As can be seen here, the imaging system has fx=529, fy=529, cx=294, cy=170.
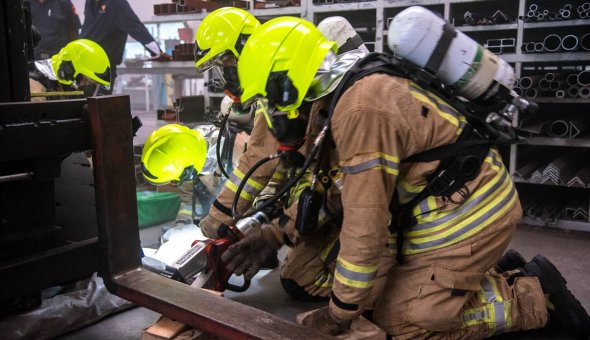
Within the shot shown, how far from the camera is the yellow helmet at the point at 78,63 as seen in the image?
5.06 meters

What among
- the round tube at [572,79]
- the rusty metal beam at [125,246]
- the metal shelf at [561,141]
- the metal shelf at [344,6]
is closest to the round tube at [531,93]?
the round tube at [572,79]

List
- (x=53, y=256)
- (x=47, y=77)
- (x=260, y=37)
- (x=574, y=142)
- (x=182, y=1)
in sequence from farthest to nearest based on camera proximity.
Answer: (x=182, y=1)
(x=47, y=77)
(x=574, y=142)
(x=260, y=37)
(x=53, y=256)

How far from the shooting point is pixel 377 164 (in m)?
2.07

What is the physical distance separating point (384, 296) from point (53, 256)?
1.47 metres

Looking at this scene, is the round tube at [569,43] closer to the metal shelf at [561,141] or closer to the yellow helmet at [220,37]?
the metal shelf at [561,141]

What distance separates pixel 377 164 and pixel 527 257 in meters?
2.46

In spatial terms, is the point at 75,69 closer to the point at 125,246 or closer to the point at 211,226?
the point at 211,226

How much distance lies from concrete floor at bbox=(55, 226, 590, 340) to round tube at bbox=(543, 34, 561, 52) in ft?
5.18

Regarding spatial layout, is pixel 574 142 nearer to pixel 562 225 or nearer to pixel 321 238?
pixel 562 225

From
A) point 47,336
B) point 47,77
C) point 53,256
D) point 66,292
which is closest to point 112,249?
point 53,256

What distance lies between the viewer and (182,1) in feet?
20.8

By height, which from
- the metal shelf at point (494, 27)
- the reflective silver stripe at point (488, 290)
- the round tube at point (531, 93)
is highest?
the metal shelf at point (494, 27)

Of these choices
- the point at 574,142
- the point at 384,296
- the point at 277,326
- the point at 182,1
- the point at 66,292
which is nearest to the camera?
the point at 277,326

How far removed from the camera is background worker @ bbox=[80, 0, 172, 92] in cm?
702
